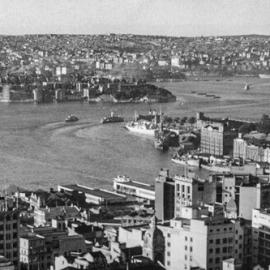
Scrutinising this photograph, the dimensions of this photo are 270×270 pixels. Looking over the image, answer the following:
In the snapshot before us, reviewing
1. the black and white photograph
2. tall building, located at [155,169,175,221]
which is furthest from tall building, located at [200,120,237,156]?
tall building, located at [155,169,175,221]

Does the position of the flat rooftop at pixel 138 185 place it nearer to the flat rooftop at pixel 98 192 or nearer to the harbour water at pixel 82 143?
the flat rooftop at pixel 98 192

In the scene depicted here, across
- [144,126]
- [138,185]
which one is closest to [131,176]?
[138,185]

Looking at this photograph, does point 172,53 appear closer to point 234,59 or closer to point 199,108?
point 234,59

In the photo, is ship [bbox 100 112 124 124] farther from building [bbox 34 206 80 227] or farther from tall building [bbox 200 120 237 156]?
building [bbox 34 206 80 227]

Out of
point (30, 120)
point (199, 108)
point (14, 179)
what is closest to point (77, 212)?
point (14, 179)

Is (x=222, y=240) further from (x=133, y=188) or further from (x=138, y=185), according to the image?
(x=138, y=185)
